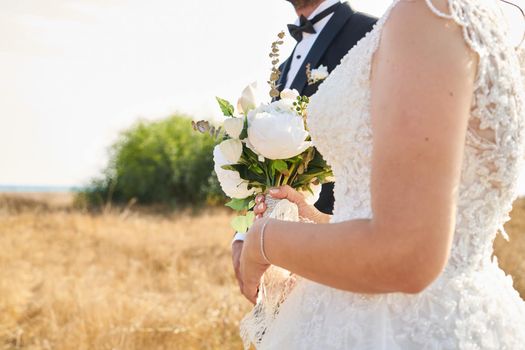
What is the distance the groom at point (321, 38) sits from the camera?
2.80 m

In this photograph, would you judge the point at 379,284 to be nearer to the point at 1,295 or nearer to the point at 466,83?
the point at 466,83

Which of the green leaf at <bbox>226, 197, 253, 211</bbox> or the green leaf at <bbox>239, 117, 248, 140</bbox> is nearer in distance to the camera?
the green leaf at <bbox>239, 117, 248, 140</bbox>

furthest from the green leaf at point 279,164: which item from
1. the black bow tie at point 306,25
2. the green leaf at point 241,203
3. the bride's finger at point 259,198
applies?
the black bow tie at point 306,25

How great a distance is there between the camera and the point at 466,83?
3.75ft

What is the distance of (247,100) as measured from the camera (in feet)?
6.38

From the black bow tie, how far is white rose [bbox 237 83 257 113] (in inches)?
47.2

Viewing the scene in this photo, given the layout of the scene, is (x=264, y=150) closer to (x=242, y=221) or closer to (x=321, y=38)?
(x=242, y=221)

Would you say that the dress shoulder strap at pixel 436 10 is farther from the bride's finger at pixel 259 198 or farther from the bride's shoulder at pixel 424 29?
the bride's finger at pixel 259 198

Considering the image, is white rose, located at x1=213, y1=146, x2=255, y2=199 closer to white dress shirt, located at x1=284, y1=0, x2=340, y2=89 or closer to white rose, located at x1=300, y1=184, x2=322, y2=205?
white rose, located at x1=300, y1=184, x2=322, y2=205

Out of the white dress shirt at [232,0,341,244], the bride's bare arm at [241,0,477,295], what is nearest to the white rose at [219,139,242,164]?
the bride's bare arm at [241,0,477,295]

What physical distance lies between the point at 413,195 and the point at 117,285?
6137 mm

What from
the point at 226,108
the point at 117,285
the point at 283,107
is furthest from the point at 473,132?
the point at 117,285

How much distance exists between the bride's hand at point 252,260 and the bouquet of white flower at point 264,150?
15.6 inches

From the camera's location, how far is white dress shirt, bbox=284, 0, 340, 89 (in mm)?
2973
